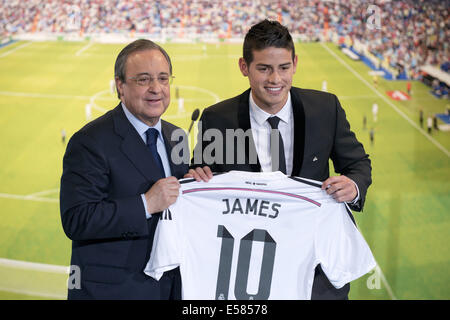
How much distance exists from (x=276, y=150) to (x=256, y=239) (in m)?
0.57

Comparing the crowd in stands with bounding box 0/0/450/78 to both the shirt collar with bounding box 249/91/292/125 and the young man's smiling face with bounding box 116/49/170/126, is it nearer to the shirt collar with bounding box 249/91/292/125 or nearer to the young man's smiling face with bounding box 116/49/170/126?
the shirt collar with bounding box 249/91/292/125

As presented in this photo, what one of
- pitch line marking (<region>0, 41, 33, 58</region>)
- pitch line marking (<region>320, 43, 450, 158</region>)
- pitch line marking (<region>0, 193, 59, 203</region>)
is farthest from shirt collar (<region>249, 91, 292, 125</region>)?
pitch line marking (<region>0, 41, 33, 58</region>)

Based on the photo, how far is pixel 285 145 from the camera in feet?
10.7

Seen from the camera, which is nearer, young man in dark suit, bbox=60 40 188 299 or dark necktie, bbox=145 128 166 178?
young man in dark suit, bbox=60 40 188 299

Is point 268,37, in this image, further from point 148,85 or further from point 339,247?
point 339,247

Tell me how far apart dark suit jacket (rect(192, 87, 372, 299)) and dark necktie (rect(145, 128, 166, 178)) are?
1.19 feet

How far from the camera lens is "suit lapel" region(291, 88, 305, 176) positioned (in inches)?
126

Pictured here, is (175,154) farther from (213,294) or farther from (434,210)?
(434,210)

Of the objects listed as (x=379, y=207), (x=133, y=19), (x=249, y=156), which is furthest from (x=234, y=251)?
(x=133, y=19)

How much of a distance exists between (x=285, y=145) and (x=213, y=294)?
40.6 inches

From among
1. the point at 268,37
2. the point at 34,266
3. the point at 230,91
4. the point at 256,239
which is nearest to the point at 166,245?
the point at 256,239

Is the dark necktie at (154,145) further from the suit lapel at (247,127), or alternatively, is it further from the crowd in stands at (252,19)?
the crowd in stands at (252,19)

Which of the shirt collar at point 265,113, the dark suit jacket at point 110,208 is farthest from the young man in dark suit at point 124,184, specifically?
the shirt collar at point 265,113

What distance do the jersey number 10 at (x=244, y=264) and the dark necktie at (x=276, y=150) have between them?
42 centimetres
